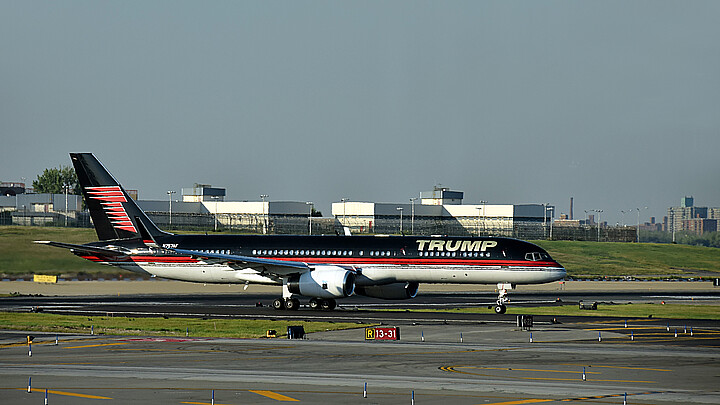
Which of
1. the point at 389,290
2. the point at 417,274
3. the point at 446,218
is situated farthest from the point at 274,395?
the point at 446,218

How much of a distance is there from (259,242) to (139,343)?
27.4 metres

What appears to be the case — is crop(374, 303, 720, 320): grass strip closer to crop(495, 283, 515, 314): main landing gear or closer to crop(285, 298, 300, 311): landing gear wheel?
crop(495, 283, 515, 314): main landing gear

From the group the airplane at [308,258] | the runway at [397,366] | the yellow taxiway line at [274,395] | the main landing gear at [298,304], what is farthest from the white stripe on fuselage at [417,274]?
the yellow taxiway line at [274,395]

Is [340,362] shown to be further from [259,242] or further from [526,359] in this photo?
[259,242]

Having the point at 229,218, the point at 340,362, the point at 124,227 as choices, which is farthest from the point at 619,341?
the point at 229,218

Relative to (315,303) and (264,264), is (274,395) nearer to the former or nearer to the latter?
(264,264)

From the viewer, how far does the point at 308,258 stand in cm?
6525

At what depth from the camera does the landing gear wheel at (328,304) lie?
207 feet

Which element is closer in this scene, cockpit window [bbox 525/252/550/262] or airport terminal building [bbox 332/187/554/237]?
cockpit window [bbox 525/252/550/262]

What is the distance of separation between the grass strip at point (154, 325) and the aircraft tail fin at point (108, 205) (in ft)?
49.0

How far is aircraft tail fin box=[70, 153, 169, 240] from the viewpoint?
69688mm

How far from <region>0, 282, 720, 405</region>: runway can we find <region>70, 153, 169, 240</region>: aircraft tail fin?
24664 mm

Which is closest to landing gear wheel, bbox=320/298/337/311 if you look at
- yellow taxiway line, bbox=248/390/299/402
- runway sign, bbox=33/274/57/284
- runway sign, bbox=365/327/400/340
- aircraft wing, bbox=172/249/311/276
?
aircraft wing, bbox=172/249/311/276

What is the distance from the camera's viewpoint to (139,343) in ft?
134
